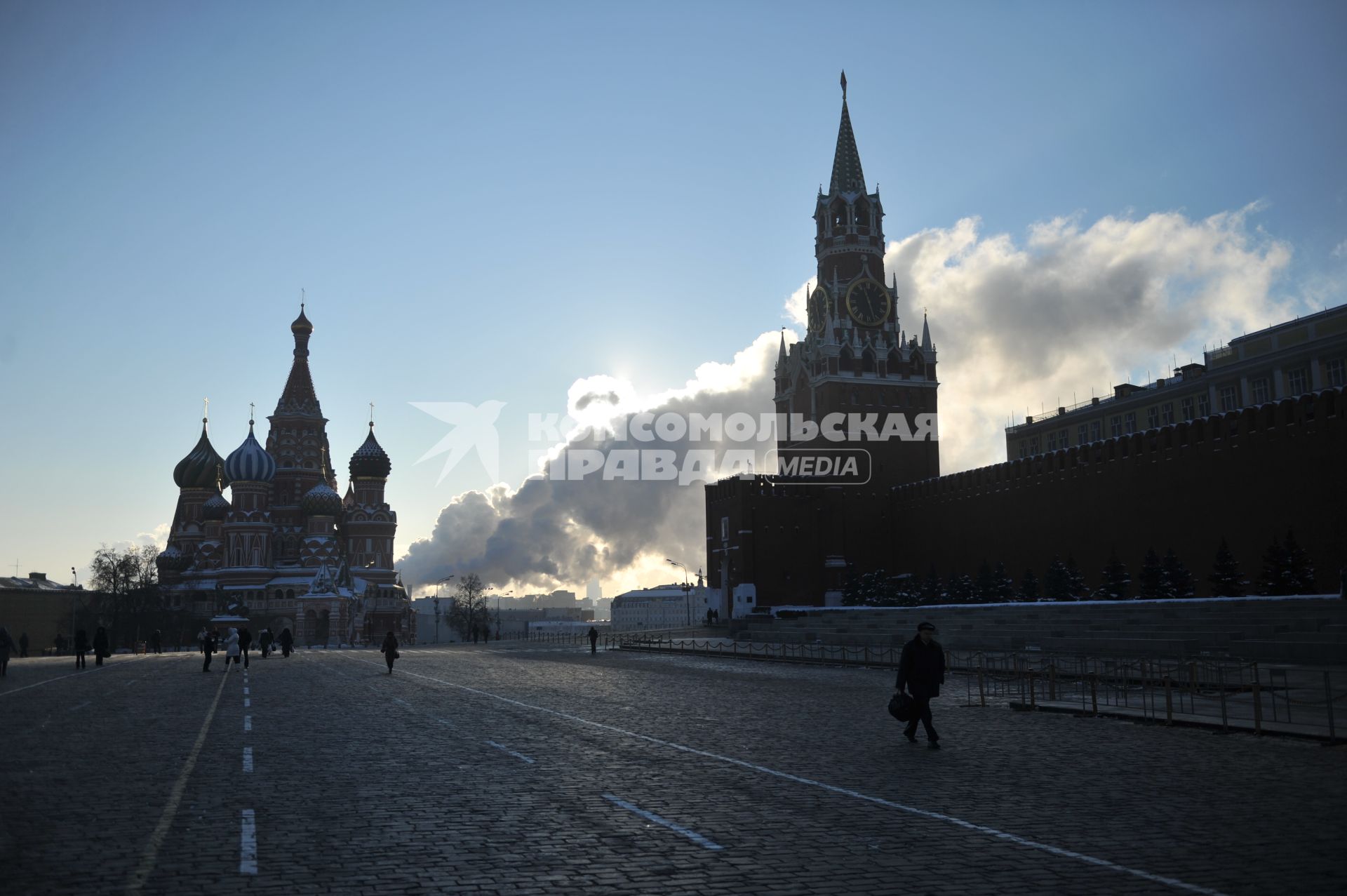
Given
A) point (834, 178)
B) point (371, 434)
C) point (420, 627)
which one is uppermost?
point (834, 178)

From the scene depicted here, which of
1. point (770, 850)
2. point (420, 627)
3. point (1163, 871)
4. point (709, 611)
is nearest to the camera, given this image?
point (1163, 871)

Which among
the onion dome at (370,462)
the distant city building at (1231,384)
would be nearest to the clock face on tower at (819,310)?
the distant city building at (1231,384)

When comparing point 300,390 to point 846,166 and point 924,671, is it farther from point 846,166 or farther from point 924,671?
point 924,671

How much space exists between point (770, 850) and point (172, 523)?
107m

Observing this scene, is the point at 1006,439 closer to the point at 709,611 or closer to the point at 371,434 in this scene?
the point at 709,611

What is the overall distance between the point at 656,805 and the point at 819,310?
70323 millimetres

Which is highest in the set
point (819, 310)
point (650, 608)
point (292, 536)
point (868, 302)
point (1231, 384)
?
point (868, 302)

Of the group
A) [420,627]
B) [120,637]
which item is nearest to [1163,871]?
[120,637]

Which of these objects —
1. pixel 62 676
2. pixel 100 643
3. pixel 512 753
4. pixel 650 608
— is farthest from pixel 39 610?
pixel 512 753

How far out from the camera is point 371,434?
9738 cm

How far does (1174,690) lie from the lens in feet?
61.4

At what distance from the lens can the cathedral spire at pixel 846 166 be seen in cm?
7788

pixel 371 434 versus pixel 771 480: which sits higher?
pixel 371 434

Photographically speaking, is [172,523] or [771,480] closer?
[771,480]
